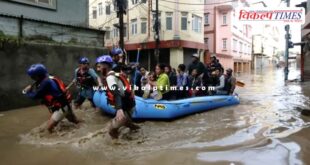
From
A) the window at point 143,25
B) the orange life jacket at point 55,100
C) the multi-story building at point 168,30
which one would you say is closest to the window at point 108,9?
the multi-story building at point 168,30

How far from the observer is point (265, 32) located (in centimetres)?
6266

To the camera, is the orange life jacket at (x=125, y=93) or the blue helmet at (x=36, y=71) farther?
the blue helmet at (x=36, y=71)

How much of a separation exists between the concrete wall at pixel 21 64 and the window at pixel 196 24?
18.4 metres

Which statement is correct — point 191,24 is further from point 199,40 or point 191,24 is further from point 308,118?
point 308,118

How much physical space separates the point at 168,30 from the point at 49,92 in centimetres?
2238

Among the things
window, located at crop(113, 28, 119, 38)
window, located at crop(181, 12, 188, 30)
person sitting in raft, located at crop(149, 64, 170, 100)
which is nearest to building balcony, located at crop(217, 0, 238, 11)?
window, located at crop(181, 12, 188, 30)

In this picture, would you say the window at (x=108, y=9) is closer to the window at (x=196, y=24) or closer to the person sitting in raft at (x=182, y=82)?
the window at (x=196, y=24)

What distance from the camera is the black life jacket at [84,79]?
8766 mm

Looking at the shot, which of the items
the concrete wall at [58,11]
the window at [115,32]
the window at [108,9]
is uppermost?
the window at [108,9]

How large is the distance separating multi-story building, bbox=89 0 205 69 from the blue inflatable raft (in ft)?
59.6

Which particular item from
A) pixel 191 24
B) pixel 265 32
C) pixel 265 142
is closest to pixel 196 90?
pixel 265 142

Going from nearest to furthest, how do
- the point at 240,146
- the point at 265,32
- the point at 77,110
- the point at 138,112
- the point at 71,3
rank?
1. the point at 240,146
2. the point at 138,112
3. the point at 77,110
4. the point at 71,3
5. the point at 265,32

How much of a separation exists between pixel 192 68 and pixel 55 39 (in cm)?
534

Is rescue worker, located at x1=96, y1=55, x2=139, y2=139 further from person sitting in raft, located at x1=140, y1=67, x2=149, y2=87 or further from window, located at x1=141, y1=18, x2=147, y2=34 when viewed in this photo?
window, located at x1=141, y1=18, x2=147, y2=34
